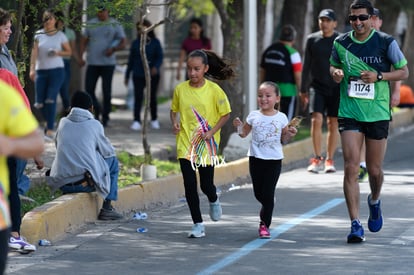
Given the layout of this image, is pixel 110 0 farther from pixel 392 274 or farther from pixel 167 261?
pixel 392 274

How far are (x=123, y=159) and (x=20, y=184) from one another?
3965 millimetres

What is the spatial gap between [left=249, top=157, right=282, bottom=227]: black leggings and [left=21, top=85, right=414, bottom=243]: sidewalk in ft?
5.65

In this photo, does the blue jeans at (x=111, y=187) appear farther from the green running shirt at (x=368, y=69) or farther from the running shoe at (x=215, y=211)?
the green running shirt at (x=368, y=69)

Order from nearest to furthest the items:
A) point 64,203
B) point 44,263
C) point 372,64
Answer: point 44,263, point 372,64, point 64,203

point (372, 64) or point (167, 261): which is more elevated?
point (372, 64)

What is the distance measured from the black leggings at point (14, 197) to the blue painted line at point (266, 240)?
1543 mm

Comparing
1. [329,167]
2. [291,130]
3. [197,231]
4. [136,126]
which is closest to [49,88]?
[136,126]

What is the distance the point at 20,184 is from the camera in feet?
34.9

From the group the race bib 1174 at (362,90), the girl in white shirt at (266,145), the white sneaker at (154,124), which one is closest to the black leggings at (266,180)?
the girl in white shirt at (266,145)

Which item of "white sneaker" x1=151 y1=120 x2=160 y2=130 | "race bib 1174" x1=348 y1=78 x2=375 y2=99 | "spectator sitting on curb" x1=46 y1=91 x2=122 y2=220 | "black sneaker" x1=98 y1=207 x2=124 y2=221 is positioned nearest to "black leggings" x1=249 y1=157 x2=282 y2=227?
"race bib 1174" x1=348 y1=78 x2=375 y2=99

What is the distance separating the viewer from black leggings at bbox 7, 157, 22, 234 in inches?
341

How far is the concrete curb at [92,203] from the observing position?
963cm

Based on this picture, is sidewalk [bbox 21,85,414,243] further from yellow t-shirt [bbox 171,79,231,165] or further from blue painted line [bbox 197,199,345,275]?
blue painted line [bbox 197,199,345,275]

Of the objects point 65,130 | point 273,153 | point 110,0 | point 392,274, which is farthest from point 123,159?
point 392,274
